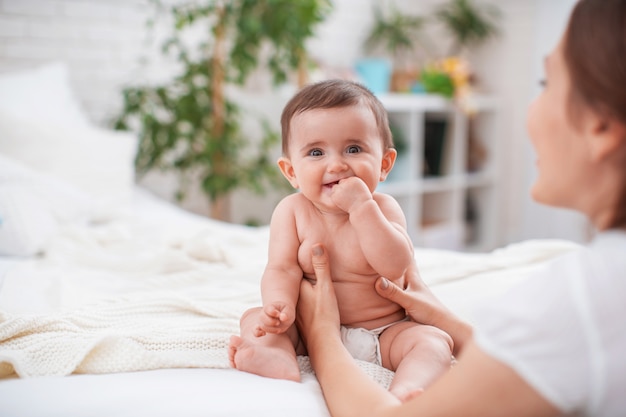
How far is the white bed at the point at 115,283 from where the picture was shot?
879mm

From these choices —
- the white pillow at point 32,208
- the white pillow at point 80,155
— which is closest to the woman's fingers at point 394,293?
the white pillow at point 32,208

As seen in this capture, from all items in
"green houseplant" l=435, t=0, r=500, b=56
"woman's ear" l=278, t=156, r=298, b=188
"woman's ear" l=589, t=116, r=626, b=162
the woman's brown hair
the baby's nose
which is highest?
"green houseplant" l=435, t=0, r=500, b=56

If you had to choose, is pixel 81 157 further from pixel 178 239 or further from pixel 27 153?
pixel 178 239

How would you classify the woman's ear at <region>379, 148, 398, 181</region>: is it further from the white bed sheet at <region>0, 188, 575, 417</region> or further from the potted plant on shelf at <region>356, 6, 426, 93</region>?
Answer: the potted plant on shelf at <region>356, 6, 426, 93</region>

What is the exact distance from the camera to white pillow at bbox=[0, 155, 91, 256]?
1.67 m

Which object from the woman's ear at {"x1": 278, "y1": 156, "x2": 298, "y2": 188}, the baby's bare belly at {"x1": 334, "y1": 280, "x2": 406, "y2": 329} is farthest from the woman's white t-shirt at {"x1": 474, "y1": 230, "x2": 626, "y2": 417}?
the woman's ear at {"x1": 278, "y1": 156, "x2": 298, "y2": 188}

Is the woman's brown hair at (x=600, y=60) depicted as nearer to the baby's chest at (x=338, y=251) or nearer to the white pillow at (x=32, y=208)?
the baby's chest at (x=338, y=251)

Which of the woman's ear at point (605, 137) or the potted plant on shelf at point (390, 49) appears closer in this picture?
the woman's ear at point (605, 137)

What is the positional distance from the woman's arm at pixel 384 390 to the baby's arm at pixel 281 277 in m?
0.03

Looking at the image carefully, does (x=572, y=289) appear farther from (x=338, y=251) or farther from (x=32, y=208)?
(x=32, y=208)

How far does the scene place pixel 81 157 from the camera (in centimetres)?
216

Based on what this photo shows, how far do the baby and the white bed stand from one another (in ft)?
0.21

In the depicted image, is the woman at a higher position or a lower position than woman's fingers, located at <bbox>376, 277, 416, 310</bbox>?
higher

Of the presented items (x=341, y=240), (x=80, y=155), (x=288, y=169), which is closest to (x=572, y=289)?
(x=341, y=240)
